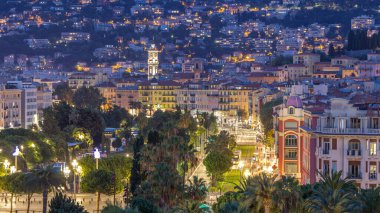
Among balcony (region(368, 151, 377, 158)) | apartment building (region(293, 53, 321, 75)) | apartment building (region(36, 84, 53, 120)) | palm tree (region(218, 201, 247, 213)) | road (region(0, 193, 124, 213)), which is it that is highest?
apartment building (region(293, 53, 321, 75))

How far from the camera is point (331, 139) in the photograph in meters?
51.5

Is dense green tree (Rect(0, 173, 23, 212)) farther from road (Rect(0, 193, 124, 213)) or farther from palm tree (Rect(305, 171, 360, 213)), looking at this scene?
palm tree (Rect(305, 171, 360, 213))

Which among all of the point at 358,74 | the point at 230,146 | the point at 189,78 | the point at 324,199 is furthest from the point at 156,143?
the point at 189,78

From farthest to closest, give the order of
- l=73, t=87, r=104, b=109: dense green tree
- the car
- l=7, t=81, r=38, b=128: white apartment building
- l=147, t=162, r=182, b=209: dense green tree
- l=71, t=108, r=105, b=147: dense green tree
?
l=73, t=87, r=104, b=109: dense green tree < l=7, t=81, r=38, b=128: white apartment building < l=71, t=108, r=105, b=147: dense green tree < the car < l=147, t=162, r=182, b=209: dense green tree

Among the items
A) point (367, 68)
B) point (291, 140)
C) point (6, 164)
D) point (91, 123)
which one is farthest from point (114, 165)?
point (367, 68)

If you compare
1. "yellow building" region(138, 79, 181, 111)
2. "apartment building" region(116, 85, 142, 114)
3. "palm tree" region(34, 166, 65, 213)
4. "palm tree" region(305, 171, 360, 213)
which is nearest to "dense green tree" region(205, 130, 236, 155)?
"palm tree" region(34, 166, 65, 213)

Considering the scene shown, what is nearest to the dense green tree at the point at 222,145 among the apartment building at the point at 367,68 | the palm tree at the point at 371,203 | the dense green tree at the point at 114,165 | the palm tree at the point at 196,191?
the dense green tree at the point at 114,165

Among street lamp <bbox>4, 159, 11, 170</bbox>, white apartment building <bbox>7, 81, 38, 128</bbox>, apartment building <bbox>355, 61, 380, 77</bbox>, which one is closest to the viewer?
street lamp <bbox>4, 159, 11, 170</bbox>

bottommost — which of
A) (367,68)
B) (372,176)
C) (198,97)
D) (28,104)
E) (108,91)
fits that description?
(372,176)

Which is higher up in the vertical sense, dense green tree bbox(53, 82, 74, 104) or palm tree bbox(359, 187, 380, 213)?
dense green tree bbox(53, 82, 74, 104)

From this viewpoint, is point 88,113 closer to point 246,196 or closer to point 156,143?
point 156,143

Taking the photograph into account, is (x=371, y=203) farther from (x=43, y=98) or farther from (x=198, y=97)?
(x=198, y=97)

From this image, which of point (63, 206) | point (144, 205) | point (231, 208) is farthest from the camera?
point (144, 205)

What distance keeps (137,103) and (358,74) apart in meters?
32.4
